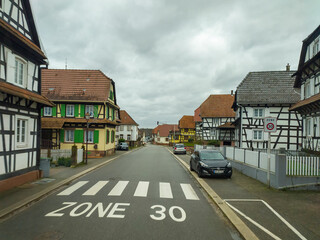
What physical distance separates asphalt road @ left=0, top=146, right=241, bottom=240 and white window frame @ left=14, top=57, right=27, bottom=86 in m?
5.22

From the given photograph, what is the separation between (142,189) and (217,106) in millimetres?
41852

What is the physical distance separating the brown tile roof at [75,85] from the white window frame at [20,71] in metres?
14.0

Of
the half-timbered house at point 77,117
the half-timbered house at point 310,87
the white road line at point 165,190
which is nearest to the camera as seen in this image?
the white road line at point 165,190

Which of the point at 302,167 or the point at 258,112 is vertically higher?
the point at 258,112

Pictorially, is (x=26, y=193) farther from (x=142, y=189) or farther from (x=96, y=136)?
(x=96, y=136)

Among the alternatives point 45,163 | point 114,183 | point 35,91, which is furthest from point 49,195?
point 35,91

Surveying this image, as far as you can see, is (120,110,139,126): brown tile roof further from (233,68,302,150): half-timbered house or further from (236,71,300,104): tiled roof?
(236,71,300,104): tiled roof

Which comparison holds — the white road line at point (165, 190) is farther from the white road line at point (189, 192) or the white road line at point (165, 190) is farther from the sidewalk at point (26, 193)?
the sidewalk at point (26, 193)

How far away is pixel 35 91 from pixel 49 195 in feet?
18.6

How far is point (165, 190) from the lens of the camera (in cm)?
955

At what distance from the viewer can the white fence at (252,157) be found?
411 inches

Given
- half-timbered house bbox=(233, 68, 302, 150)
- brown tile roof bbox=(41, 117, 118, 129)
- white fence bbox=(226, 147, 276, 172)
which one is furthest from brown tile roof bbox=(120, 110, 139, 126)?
white fence bbox=(226, 147, 276, 172)

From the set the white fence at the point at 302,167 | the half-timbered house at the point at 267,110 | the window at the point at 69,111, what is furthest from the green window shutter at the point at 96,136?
the white fence at the point at 302,167

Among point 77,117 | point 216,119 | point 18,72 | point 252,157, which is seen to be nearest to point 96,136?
point 77,117
